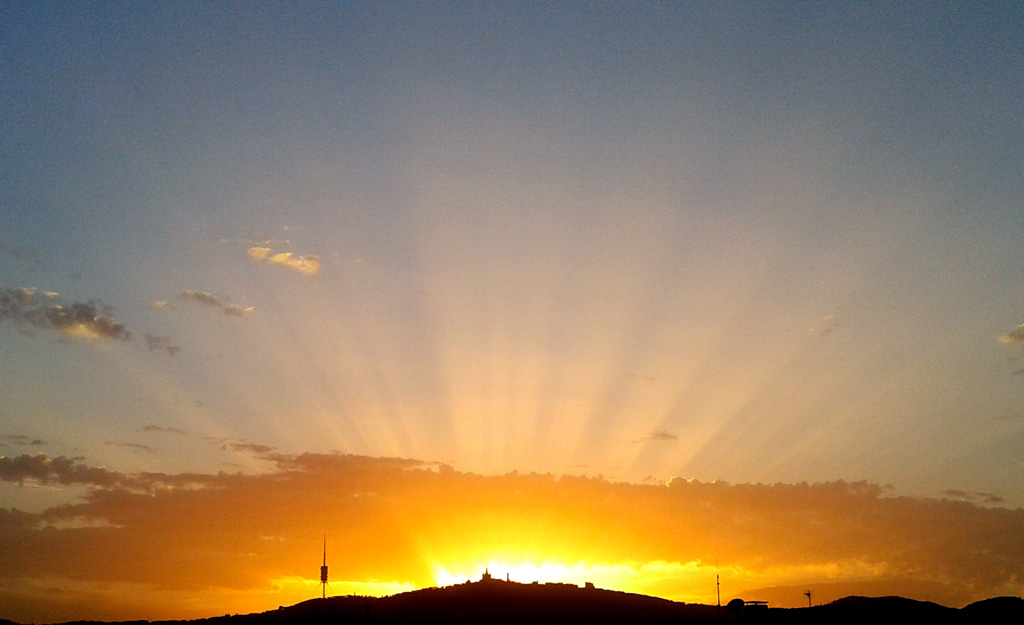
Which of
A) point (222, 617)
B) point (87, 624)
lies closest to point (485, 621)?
point (222, 617)

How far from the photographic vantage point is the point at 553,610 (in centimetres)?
13600

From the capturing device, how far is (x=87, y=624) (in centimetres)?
14038

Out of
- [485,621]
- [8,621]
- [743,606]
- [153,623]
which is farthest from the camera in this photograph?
[8,621]

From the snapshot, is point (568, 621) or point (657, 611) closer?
point (568, 621)

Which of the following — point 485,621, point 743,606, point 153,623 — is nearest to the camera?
point 743,606

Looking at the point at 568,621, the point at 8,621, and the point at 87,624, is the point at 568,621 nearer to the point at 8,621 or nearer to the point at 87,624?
the point at 87,624

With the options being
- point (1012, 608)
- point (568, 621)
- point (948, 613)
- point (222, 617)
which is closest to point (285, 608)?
point (222, 617)

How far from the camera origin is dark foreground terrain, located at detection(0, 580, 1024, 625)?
13050 cm

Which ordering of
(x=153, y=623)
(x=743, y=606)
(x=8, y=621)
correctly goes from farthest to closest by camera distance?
(x=8, y=621) → (x=153, y=623) → (x=743, y=606)

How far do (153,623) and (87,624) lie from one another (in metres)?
11.3

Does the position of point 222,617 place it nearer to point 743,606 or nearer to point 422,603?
point 422,603

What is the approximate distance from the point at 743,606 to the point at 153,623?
8905 centimetres

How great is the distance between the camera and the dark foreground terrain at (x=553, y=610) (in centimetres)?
13050

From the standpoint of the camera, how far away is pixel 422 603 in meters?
139
